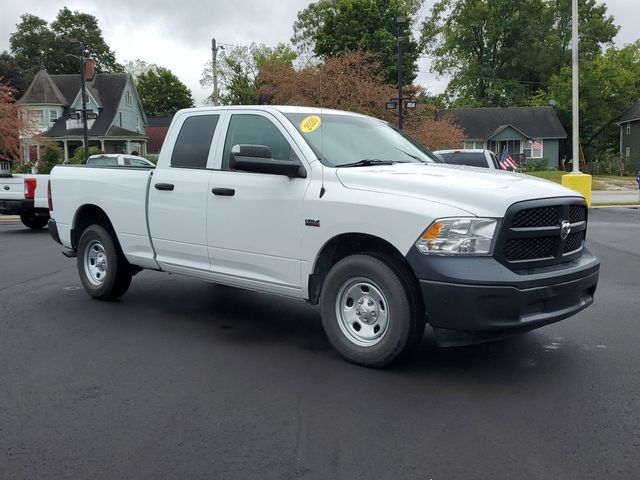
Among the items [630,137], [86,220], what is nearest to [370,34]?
[630,137]

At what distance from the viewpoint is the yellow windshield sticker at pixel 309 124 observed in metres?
5.75

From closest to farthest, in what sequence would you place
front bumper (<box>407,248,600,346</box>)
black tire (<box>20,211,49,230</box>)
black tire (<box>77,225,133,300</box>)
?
front bumper (<box>407,248,600,346</box>)
black tire (<box>77,225,133,300</box>)
black tire (<box>20,211,49,230</box>)

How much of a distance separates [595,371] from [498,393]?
99 centimetres

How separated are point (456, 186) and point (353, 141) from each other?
1479mm

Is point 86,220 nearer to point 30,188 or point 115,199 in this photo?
point 115,199

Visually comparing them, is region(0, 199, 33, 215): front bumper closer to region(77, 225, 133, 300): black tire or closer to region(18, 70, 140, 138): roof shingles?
region(77, 225, 133, 300): black tire

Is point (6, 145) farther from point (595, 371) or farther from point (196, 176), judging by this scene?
point (595, 371)

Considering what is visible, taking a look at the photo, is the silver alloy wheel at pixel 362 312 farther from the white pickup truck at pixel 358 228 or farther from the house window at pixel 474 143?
the house window at pixel 474 143

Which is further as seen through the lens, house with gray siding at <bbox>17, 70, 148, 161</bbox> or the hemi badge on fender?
house with gray siding at <bbox>17, 70, 148, 161</bbox>

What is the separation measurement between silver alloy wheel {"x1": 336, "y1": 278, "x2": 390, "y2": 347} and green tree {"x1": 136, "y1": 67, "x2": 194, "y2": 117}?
86.4 metres

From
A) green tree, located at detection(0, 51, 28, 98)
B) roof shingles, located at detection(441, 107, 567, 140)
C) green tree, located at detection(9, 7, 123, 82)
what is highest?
green tree, located at detection(9, 7, 123, 82)

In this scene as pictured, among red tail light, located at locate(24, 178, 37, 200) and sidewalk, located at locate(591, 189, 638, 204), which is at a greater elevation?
red tail light, located at locate(24, 178, 37, 200)

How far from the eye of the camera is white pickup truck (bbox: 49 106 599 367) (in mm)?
4555

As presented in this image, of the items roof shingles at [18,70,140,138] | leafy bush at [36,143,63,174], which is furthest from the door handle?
roof shingles at [18,70,140,138]
